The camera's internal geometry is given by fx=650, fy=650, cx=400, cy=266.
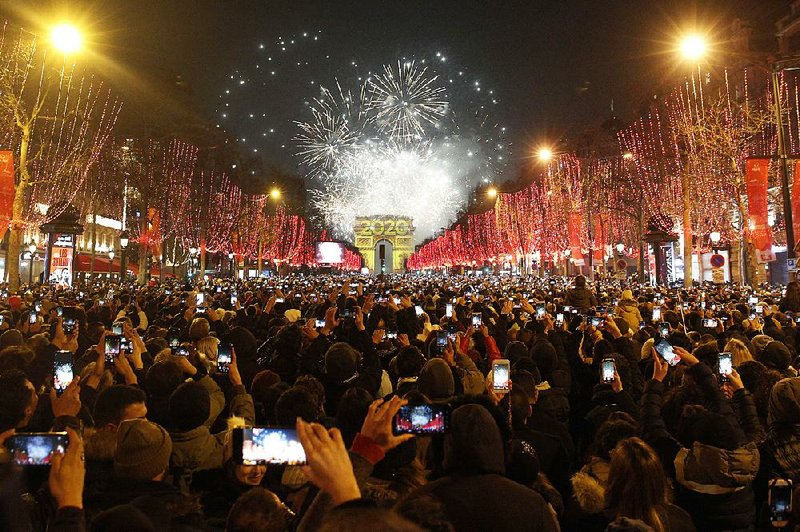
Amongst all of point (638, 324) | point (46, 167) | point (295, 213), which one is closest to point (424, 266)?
point (295, 213)

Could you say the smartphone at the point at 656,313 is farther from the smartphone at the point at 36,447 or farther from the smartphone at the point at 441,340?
the smartphone at the point at 36,447

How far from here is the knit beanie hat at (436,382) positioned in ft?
19.4

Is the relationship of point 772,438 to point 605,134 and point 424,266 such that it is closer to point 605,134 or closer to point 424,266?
point 605,134

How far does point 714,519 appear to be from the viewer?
4.18 m

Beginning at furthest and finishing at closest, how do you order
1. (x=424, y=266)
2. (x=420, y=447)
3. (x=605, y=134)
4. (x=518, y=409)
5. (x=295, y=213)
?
1. (x=424, y=266)
2. (x=295, y=213)
3. (x=605, y=134)
4. (x=518, y=409)
5. (x=420, y=447)

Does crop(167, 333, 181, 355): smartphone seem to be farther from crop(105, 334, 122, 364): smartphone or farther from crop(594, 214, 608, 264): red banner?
crop(594, 214, 608, 264): red banner

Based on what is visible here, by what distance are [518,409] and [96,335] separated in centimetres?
828

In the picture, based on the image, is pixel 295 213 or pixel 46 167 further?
pixel 295 213

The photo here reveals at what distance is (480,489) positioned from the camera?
3.00m

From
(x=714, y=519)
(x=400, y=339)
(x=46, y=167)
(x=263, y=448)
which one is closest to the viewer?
(x=263, y=448)

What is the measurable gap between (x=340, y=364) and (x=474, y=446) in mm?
3802

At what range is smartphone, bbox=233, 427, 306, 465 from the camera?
9.21ft

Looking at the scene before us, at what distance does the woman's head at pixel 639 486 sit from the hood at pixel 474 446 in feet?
2.28

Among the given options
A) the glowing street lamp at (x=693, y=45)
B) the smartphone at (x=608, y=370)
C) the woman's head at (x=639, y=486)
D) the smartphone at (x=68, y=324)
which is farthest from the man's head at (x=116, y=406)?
the glowing street lamp at (x=693, y=45)
